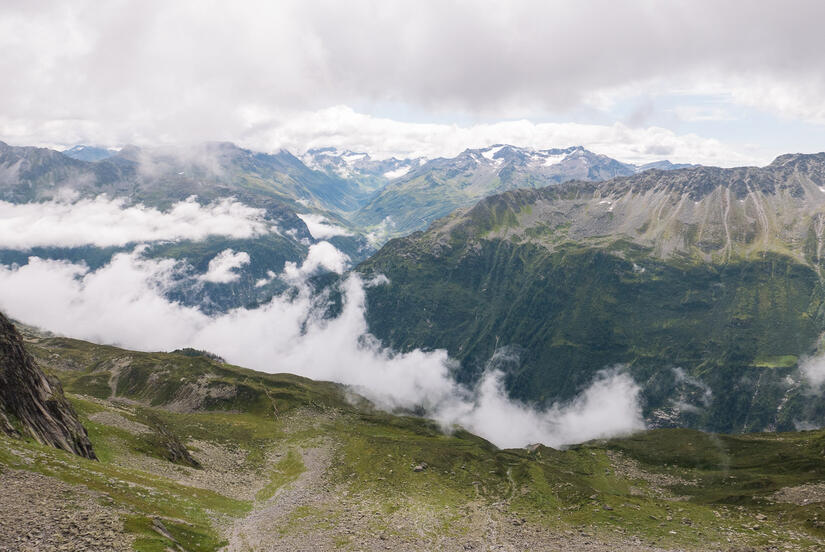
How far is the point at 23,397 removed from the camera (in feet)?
234

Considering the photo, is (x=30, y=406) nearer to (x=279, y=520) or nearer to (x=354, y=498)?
(x=279, y=520)

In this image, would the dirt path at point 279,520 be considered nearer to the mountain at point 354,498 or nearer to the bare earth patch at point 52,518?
the mountain at point 354,498

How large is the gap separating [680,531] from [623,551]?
16600 millimetres

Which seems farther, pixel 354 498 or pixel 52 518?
pixel 354 498

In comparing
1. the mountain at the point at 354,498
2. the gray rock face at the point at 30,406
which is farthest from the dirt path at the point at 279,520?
the gray rock face at the point at 30,406

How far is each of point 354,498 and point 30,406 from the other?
6129cm

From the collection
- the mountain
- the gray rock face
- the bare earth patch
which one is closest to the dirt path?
the mountain

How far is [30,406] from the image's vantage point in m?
71.8

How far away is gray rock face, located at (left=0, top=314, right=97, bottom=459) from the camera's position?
219 ft

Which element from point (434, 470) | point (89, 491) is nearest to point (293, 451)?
point (434, 470)

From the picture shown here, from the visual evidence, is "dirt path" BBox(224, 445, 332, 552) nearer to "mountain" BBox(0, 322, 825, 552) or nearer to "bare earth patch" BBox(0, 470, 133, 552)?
"mountain" BBox(0, 322, 825, 552)

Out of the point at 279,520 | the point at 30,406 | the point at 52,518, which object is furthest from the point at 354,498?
the point at 52,518

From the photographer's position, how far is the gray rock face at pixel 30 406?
2623 inches

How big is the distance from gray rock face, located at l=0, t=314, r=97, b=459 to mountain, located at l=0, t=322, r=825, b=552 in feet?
21.8
